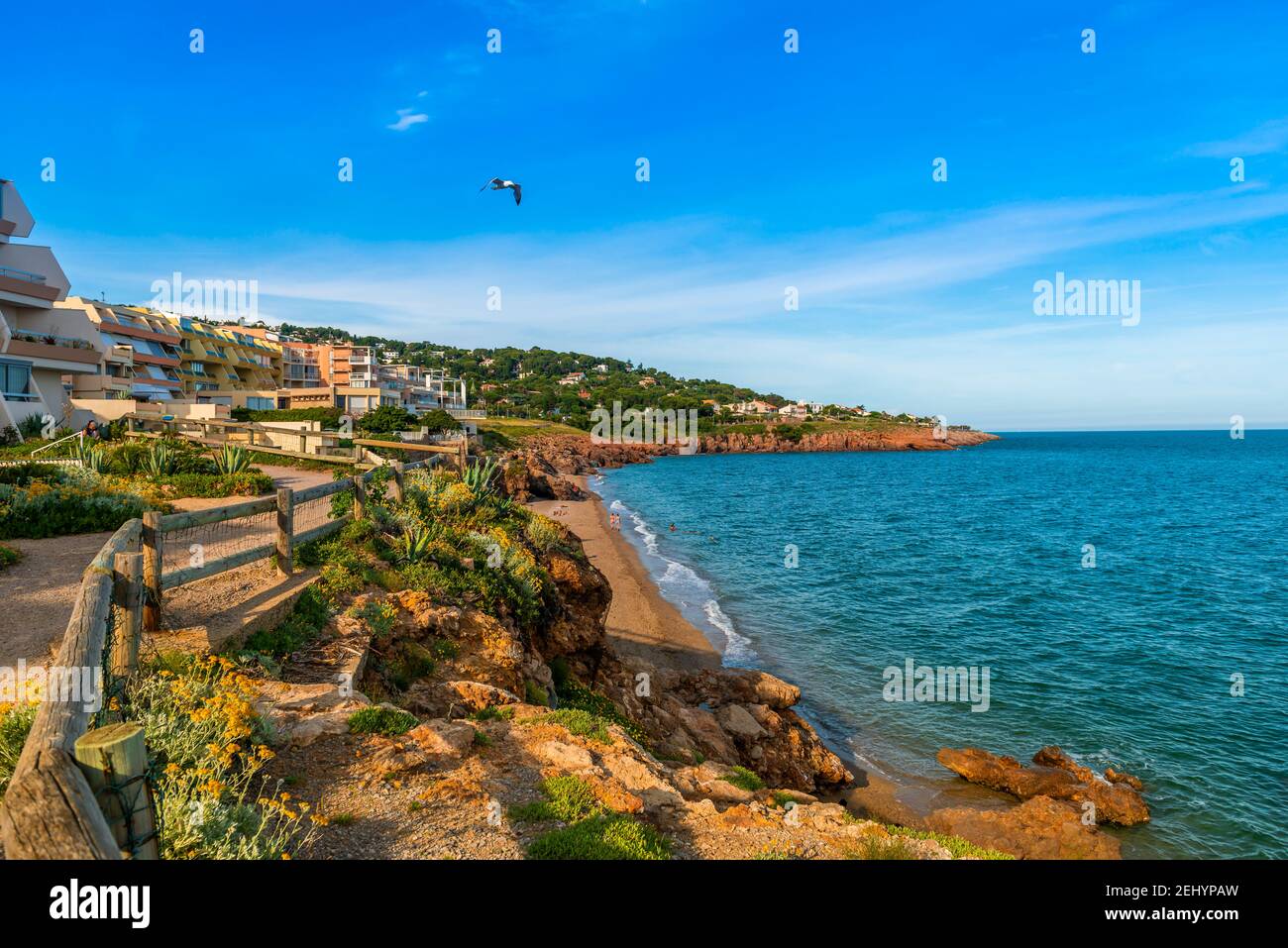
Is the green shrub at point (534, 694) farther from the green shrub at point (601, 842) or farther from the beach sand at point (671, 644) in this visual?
the beach sand at point (671, 644)

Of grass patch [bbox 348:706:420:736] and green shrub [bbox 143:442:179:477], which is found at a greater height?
green shrub [bbox 143:442:179:477]

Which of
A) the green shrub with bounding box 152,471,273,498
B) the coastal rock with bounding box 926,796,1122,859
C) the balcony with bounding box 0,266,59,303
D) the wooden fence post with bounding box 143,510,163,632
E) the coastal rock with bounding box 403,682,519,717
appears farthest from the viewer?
the balcony with bounding box 0,266,59,303

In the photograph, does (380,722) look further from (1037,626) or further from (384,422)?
(384,422)

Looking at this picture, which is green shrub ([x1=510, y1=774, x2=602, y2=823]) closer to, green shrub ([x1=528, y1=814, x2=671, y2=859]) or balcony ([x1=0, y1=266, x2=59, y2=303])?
green shrub ([x1=528, y1=814, x2=671, y2=859])

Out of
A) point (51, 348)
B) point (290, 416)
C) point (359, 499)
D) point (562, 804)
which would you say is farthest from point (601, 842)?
point (290, 416)

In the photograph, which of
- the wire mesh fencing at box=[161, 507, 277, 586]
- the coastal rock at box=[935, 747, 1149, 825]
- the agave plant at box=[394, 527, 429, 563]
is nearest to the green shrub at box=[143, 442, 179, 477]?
the wire mesh fencing at box=[161, 507, 277, 586]

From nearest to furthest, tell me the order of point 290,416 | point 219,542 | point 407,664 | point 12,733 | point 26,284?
point 12,733, point 407,664, point 219,542, point 26,284, point 290,416
